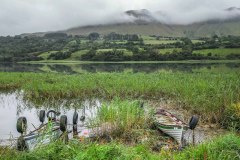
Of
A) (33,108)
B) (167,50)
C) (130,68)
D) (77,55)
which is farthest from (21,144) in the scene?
(77,55)

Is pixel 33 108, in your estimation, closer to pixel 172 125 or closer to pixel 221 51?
pixel 172 125

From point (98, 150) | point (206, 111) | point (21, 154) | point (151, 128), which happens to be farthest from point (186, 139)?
point (21, 154)

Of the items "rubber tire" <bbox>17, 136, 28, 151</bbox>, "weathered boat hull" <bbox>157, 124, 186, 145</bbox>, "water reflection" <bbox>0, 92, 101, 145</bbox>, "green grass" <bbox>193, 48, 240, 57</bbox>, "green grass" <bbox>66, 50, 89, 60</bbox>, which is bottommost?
"green grass" <bbox>66, 50, 89, 60</bbox>

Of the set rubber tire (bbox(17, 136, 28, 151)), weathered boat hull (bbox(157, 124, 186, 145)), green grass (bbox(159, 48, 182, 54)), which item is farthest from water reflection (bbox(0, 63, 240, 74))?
rubber tire (bbox(17, 136, 28, 151))

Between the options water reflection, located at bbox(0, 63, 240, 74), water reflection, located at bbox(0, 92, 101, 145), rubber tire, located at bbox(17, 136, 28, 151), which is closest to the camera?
rubber tire, located at bbox(17, 136, 28, 151)

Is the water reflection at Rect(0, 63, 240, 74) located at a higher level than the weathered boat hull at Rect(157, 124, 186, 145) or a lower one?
lower

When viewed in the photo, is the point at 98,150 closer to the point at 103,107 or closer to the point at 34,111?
the point at 103,107

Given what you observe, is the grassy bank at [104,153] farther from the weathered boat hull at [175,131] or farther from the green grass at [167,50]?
the green grass at [167,50]

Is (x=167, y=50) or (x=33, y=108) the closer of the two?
(x=33, y=108)

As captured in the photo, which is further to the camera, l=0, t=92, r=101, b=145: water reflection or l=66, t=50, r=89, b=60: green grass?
l=66, t=50, r=89, b=60: green grass

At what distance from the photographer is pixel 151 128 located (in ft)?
53.1

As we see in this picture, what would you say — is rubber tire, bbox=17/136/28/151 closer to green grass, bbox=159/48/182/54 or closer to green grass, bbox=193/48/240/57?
green grass, bbox=193/48/240/57

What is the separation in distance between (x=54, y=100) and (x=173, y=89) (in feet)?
30.5

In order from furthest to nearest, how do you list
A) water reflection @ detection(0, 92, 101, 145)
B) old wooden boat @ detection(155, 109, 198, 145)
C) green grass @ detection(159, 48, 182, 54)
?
green grass @ detection(159, 48, 182, 54)
water reflection @ detection(0, 92, 101, 145)
old wooden boat @ detection(155, 109, 198, 145)
